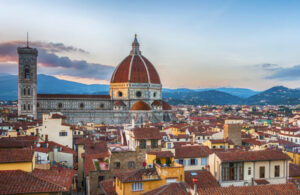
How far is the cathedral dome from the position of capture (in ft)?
346

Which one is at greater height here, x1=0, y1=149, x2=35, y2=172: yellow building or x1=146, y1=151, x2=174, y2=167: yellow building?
x1=0, y1=149, x2=35, y2=172: yellow building

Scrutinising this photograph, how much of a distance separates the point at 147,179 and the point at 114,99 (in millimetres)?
85066

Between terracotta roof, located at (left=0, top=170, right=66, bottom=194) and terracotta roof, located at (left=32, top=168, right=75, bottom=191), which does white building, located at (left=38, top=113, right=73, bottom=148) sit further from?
terracotta roof, located at (left=0, top=170, right=66, bottom=194)

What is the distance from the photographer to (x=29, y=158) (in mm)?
17516

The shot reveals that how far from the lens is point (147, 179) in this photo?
19359mm

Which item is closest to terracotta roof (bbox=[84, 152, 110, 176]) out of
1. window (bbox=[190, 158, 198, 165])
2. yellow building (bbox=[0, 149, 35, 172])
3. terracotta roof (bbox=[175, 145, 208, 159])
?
terracotta roof (bbox=[175, 145, 208, 159])

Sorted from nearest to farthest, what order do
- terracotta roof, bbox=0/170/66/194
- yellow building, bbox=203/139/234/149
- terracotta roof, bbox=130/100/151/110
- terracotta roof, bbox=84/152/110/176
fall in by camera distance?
1. terracotta roof, bbox=0/170/66/194
2. terracotta roof, bbox=84/152/110/176
3. yellow building, bbox=203/139/234/149
4. terracotta roof, bbox=130/100/151/110

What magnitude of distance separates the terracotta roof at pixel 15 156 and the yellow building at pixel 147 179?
17.5 ft

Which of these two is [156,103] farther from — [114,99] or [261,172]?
[261,172]

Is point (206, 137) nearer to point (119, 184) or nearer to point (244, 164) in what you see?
point (244, 164)

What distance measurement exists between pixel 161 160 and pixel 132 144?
4.91 meters

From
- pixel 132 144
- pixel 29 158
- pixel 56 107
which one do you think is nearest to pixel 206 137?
pixel 132 144

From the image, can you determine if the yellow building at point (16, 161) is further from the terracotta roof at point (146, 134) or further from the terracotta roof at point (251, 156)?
the terracotta roof at point (251, 156)

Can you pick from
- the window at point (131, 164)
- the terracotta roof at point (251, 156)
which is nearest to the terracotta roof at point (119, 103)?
the window at point (131, 164)
